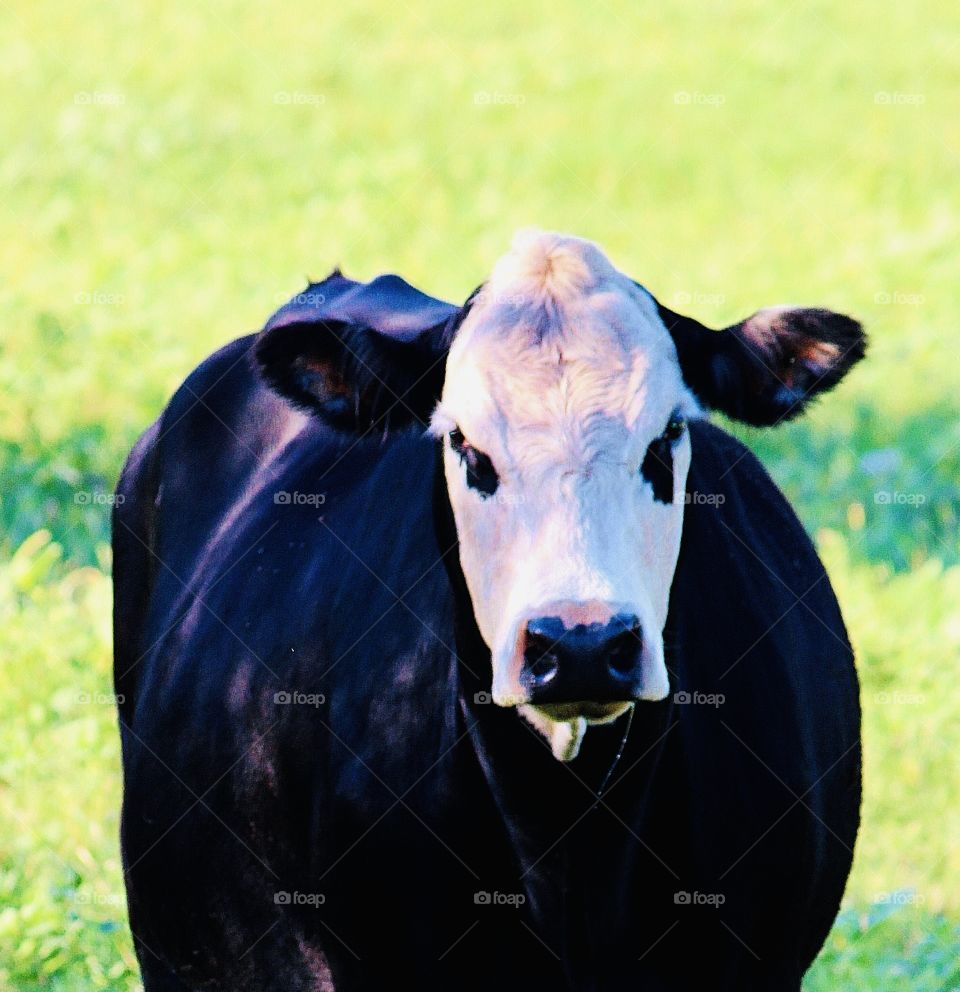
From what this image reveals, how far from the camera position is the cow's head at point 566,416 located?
11.3ft

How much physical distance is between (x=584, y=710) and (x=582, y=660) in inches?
9.2

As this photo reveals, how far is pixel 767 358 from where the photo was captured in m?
4.17

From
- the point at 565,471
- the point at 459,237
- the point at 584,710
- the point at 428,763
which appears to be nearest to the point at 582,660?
the point at 584,710

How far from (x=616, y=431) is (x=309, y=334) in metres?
0.77

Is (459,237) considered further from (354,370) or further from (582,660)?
(582,660)

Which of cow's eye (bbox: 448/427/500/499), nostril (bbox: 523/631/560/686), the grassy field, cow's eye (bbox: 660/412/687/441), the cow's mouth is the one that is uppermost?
cow's eye (bbox: 660/412/687/441)

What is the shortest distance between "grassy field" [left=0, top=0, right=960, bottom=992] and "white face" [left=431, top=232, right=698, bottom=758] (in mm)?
2555

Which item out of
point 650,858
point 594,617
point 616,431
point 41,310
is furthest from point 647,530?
point 41,310

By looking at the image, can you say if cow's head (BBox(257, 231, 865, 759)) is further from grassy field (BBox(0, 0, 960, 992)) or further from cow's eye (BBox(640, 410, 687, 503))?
grassy field (BBox(0, 0, 960, 992))

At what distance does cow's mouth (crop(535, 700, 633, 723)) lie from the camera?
3525mm

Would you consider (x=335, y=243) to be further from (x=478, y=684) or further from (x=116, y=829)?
(x=478, y=684)

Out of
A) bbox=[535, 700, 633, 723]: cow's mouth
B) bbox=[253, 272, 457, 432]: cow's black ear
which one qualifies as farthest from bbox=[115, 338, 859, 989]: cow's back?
bbox=[535, 700, 633, 723]: cow's mouth

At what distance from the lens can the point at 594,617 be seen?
3369mm

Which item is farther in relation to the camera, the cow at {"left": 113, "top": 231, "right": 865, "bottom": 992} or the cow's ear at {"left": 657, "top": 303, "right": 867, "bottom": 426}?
the cow's ear at {"left": 657, "top": 303, "right": 867, "bottom": 426}
